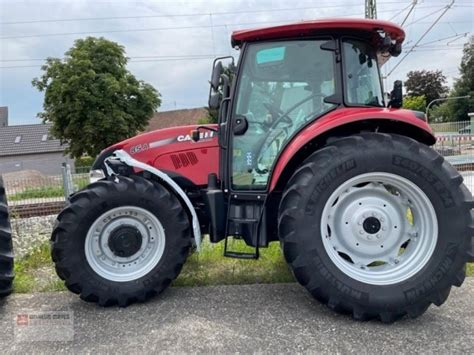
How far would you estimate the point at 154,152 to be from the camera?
12.6 feet

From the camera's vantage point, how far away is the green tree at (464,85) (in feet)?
149

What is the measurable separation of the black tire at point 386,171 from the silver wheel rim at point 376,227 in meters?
0.09

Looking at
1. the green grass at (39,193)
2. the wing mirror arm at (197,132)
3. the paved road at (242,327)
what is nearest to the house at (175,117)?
the green grass at (39,193)

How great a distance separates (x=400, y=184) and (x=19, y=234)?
6025 millimetres

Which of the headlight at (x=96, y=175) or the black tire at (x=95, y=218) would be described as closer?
the black tire at (x=95, y=218)

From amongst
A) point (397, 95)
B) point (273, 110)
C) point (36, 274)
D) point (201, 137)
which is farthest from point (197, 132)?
point (36, 274)

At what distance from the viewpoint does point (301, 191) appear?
3.01 metres

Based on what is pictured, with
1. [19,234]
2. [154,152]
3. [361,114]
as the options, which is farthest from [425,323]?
[19,234]

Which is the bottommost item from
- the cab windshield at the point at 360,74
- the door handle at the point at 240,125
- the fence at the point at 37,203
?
the fence at the point at 37,203

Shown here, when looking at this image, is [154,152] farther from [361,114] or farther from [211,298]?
[361,114]

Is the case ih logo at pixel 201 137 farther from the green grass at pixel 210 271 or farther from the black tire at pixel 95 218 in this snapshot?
the green grass at pixel 210 271

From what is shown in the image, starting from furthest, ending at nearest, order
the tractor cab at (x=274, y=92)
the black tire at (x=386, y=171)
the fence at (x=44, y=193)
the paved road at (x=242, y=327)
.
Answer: the fence at (x=44, y=193) → the tractor cab at (x=274, y=92) → the black tire at (x=386, y=171) → the paved road at (x=242, y=327)

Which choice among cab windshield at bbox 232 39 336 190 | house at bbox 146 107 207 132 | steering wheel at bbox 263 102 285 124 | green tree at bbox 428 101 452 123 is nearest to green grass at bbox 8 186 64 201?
cab windshield at bbox 232 39 336 190

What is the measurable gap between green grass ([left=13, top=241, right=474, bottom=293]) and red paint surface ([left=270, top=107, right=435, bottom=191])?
1200mm
